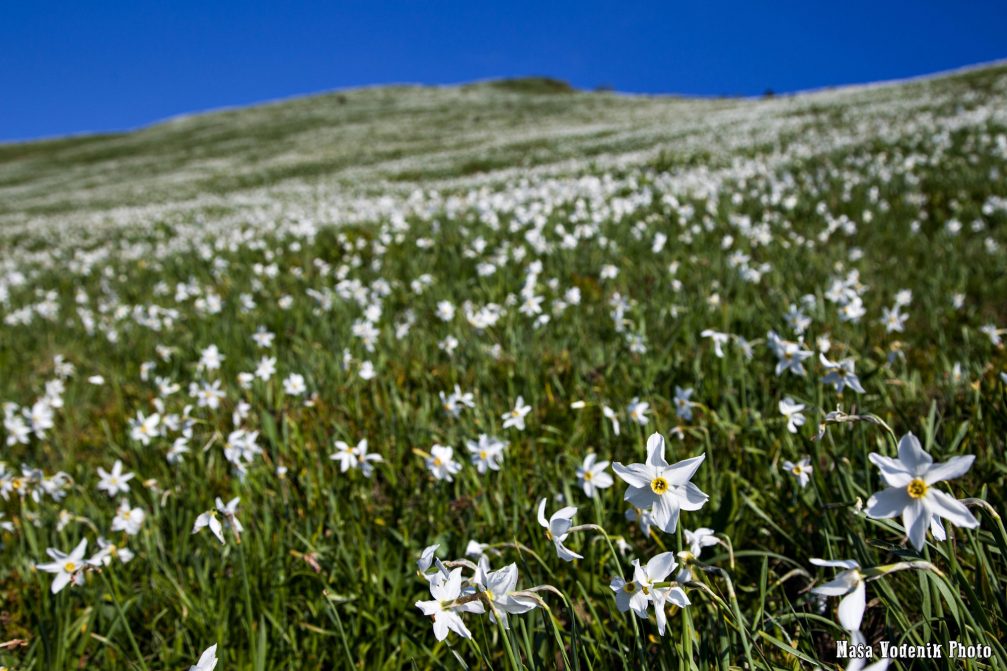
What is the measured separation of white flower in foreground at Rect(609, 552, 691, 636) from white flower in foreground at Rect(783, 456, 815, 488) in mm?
856

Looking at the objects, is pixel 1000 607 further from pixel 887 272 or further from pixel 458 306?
pixel 887 272

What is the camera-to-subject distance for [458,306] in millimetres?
4930

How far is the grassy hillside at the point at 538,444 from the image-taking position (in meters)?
1.42

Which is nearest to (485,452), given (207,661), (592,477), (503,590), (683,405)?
(592,477)

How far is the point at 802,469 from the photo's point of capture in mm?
1951

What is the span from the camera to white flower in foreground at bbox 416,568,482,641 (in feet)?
3.84

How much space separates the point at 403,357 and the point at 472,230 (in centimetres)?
396

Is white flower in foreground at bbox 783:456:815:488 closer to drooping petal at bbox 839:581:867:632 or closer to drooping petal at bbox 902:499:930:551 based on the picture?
drooping petal at bbox 902:499:930:551

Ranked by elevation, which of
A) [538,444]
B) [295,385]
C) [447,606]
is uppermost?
[295,385]

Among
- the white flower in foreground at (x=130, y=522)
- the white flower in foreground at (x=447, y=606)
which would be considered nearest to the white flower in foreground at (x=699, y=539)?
the white flower in foreground at (x=447, y=606)

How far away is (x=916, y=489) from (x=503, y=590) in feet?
2.67

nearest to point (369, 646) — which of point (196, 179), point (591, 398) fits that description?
point (591, 398)

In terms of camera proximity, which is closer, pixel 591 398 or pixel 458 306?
pixel 591 398

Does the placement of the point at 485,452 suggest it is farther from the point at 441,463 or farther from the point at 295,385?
the point at 295,385
